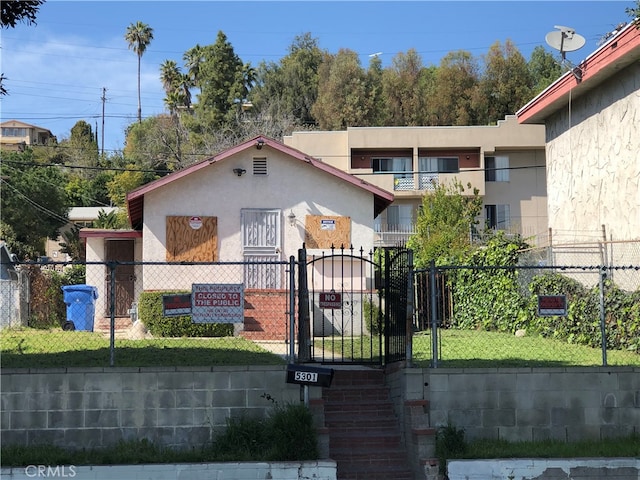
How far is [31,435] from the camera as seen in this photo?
1032 cm

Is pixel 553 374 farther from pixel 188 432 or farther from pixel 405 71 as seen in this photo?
pixel 405 71

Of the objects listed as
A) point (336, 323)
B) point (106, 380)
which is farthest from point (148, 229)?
point (106, 380)

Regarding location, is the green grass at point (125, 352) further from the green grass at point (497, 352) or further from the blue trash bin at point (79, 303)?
the blue trash bin at point (79, 303)

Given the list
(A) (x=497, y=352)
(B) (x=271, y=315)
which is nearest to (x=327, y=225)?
(B) (x=271, y=315)

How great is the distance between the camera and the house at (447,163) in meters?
42.5

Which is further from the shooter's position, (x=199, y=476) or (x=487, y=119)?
(x=487, y=119)

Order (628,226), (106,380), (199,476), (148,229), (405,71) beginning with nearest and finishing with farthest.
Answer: (199,476) < (106,380) < (628,226) < (148,229) < (405,71)

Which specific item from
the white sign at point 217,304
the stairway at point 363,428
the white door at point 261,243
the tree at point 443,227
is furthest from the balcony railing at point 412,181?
the white sign at point 217,304

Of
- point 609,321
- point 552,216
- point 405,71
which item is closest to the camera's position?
point 609,321

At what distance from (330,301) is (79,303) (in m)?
12.2

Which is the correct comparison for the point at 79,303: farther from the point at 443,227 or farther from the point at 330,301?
the point at 443,227

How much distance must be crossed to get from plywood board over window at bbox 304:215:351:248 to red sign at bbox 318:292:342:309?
9.57m

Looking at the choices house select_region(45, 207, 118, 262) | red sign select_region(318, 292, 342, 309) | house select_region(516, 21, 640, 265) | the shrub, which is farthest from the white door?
house select_region(45, 207, 118, 262)

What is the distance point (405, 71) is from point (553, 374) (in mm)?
50948
